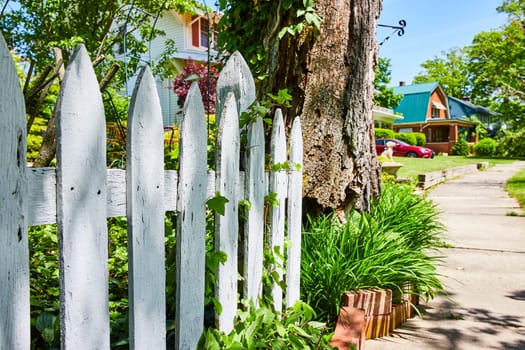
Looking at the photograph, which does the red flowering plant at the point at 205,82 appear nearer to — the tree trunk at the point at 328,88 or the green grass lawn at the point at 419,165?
the tree trunk at the point at 328,88

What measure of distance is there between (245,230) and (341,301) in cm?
87

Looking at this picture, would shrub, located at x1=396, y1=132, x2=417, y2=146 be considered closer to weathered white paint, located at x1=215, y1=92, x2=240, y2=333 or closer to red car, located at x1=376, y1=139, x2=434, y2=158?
red car, located at x1=376, y1=139, x2=434, y2=158

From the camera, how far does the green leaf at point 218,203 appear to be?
1.51m

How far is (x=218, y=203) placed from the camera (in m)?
1.52

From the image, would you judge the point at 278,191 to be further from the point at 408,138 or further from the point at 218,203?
the point at 408,138

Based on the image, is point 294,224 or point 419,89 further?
point 419,89

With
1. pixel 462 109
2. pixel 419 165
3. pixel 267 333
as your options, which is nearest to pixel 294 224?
pixel 267 333

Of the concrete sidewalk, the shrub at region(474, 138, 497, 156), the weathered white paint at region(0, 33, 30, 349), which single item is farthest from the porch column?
the weathered white paint at region(0, 33, 30, 349)

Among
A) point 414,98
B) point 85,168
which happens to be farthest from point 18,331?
point 414,98

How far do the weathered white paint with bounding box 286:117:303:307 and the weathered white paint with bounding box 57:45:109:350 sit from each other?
4.38ft

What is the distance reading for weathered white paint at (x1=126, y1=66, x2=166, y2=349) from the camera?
1186 mm

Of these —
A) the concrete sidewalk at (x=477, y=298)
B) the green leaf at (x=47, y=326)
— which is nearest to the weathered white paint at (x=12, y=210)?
the green leaf at (x=47, y=326)

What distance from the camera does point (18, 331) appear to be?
3.18 ft

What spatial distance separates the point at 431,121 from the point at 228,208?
41.2 meters
